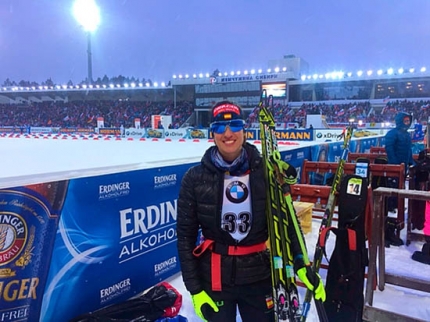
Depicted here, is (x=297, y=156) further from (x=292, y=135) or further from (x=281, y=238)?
(x=292, y=135)

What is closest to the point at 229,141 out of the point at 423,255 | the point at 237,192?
the point at 237,192

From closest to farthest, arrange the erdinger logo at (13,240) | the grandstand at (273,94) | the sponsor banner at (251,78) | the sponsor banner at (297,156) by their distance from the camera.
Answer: the erdinger logo at (13,240) → the sponsor banner at (297,156) → the grandstand at (273,94) → the sponsor banner at (251,78)

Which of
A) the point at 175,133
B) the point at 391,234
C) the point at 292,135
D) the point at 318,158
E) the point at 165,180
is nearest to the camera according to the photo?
the point at 165,180

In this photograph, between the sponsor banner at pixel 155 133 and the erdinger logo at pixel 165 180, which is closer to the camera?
the erdinger logo at pixel 165 180

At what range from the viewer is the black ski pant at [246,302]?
76.8 inches

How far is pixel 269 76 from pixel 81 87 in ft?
85.2

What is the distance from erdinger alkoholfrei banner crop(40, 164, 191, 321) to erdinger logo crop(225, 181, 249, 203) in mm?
1399

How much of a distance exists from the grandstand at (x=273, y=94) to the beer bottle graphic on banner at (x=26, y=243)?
25.9 metres

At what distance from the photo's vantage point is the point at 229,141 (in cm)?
190

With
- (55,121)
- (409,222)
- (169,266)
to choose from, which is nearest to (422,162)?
(409,222)

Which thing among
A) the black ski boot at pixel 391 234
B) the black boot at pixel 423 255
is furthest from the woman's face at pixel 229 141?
the black ski boot at pixel 391 234

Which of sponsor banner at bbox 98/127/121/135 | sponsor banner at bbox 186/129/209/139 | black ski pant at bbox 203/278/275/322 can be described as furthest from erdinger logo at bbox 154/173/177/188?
sponsor banner at bbox 98/127/121/135

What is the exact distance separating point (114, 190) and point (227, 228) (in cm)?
152

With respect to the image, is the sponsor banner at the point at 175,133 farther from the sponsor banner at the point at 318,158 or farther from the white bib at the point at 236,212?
the white bib at the point at 236,212
